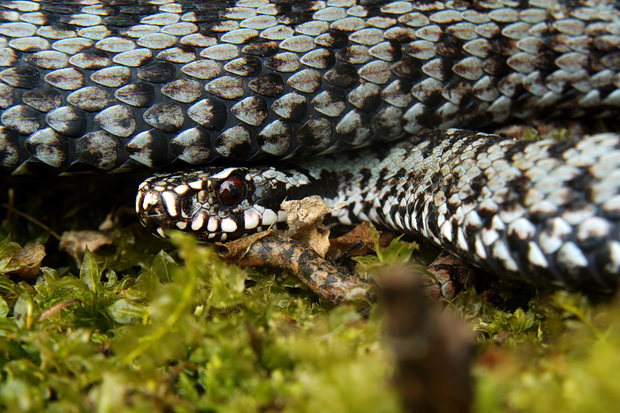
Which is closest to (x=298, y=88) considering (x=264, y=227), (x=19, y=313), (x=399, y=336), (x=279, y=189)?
(x=279, y=189)

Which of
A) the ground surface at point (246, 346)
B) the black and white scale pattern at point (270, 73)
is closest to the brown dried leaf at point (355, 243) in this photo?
the ground surface at point (246, 346)

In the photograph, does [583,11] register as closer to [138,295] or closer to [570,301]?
[570,301]

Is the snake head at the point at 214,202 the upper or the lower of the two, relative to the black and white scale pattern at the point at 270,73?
lower

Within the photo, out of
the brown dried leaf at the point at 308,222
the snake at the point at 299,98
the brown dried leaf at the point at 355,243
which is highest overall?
the snake at the point at 299,98

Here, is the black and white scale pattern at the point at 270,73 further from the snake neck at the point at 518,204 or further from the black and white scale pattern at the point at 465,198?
the snake neck at the point at 518,204

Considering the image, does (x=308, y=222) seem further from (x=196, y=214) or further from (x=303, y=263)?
(x=196, y=214)

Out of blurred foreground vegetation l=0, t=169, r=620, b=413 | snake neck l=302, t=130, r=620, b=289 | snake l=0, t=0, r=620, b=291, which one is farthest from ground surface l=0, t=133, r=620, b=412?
snake l=0, t=0, r=620, b=291
